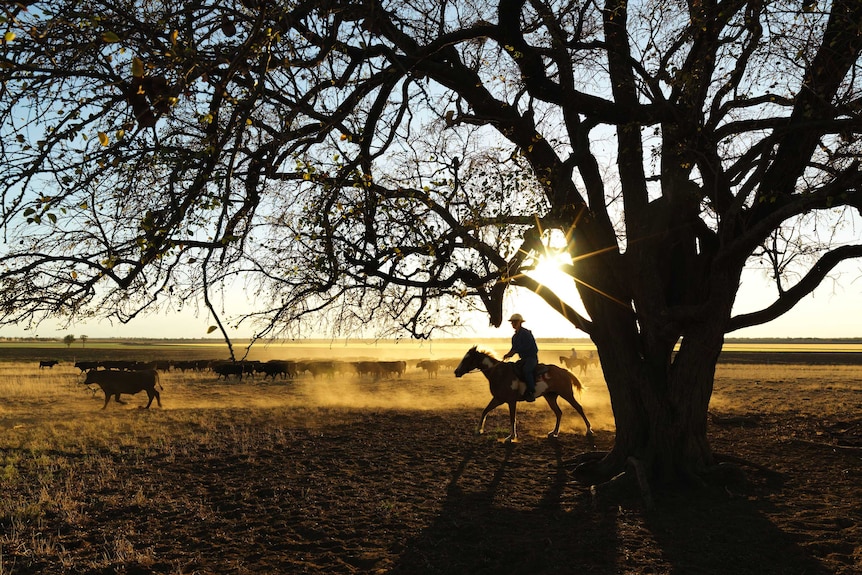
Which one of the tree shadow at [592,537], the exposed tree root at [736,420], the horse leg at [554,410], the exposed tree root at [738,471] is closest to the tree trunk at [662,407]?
the exposed tree root at [738,471]

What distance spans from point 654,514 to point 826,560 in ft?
7.18

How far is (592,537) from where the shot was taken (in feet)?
23.2

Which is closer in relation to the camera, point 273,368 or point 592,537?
point 592,537

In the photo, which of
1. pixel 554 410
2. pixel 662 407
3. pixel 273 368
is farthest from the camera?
pixel 273 368

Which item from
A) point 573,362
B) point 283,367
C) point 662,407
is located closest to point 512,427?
point 662,407

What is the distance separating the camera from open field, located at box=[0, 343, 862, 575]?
6344 mm

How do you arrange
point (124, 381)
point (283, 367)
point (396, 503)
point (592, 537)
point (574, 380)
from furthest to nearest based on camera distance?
1. point (283, 367)
2. point (124, 381)
3. point (574, 380)
4. point (396, 503)
5. point (592, 537)

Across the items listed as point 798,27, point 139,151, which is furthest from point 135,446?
point 798,27

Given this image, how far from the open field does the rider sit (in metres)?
1.50

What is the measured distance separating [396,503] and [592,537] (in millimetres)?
2906

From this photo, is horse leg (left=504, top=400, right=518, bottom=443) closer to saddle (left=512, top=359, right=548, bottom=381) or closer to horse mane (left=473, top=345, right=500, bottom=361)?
saddle (left=512, top=359, right=548, bottom=381)

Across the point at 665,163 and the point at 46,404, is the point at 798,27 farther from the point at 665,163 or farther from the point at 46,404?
the point at 46,404

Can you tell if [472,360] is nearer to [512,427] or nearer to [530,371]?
[530,371]

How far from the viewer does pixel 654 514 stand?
26.5 ft
